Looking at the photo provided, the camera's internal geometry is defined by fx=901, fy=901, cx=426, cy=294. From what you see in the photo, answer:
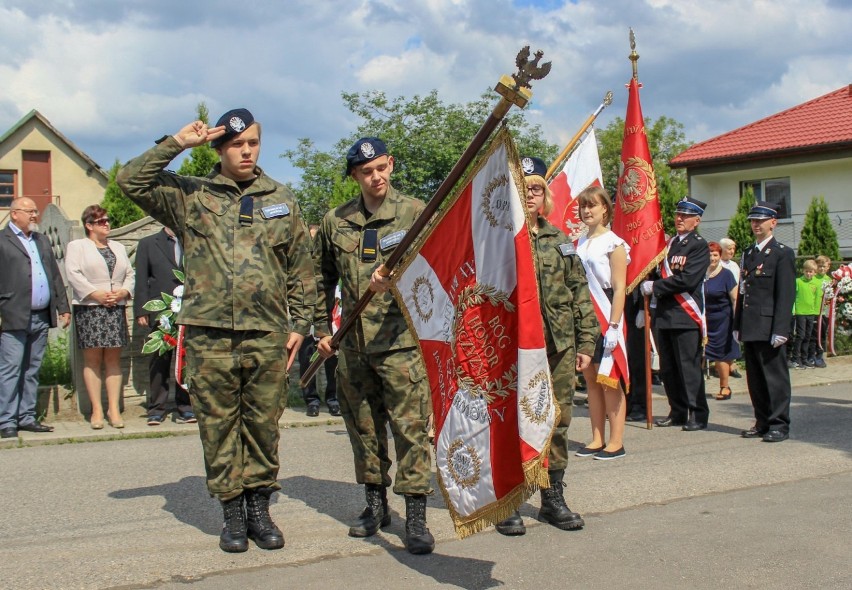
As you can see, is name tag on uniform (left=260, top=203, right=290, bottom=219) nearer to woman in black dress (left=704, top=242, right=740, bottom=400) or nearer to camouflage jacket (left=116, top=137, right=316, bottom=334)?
camouflage jacket (left=116, top=137, right=316, bottom=334)

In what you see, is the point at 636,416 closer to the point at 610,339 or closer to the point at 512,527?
the point at 610,339

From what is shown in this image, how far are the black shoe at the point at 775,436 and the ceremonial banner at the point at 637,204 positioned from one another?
72.8 inches

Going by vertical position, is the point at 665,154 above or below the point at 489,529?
above

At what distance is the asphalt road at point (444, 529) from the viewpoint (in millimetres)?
4324

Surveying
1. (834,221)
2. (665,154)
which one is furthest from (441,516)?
(665,154)

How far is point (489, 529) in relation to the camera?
5.20 m

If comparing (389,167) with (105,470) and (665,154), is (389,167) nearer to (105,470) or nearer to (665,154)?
(105,470)

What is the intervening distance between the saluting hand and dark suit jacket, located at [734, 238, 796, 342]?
5365mm

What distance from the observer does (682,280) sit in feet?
28.0

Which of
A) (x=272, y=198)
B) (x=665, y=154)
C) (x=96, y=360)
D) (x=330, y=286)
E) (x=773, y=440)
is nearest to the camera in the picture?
(x=272, y=198)

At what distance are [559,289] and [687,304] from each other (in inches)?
143

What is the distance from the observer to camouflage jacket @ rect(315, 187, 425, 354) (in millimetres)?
4953

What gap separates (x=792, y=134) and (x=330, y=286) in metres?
31.0

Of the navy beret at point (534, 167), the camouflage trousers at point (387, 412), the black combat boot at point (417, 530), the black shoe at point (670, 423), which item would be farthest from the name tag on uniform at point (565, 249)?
the black shoe at point (670, 423)
